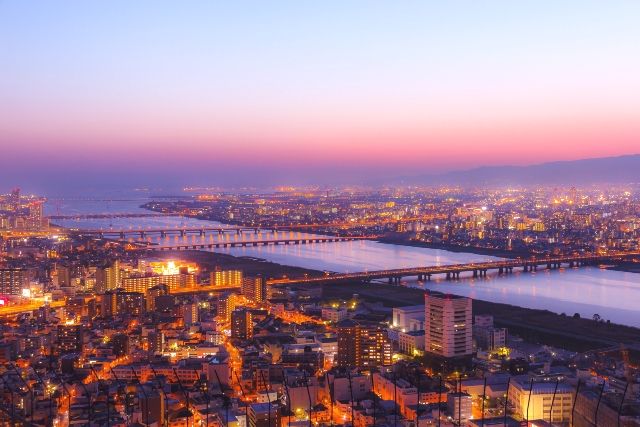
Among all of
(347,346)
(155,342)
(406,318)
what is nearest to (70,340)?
(155,342)

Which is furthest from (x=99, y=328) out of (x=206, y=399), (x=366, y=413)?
(x=366, y=413)

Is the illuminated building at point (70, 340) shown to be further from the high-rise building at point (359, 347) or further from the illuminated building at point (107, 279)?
the illuminated building at point (107, 279)

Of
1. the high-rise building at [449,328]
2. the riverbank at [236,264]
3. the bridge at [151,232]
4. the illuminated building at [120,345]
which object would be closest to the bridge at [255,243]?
the riverbank at [236,264]

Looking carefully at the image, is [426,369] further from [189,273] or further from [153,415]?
[189,273]

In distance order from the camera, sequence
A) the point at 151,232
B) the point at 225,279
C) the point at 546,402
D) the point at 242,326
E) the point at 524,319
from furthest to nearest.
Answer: the point at 151,232, the point at 225,279, the point at 524,319, the point at 242,326, the point at 546,402

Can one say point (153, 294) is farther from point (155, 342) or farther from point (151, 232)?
point (151, 232)
